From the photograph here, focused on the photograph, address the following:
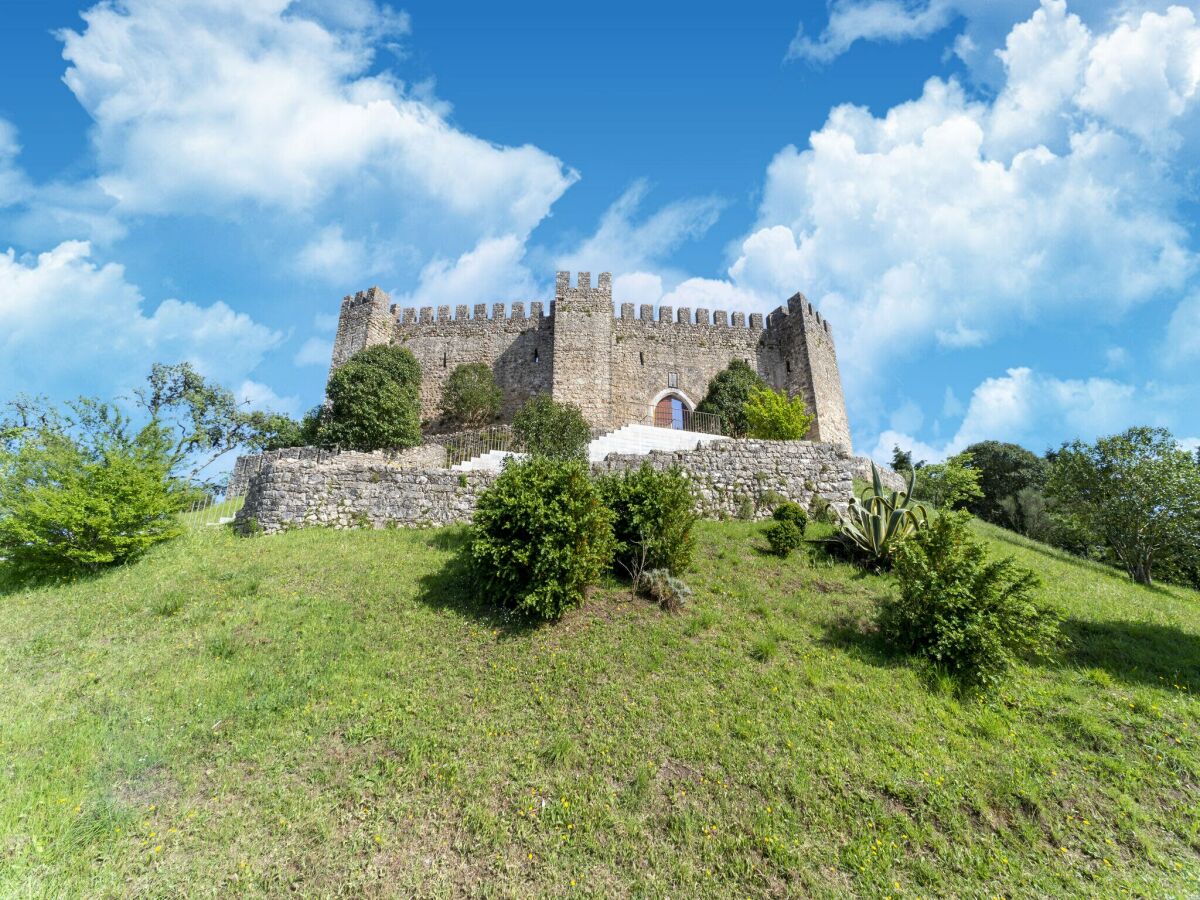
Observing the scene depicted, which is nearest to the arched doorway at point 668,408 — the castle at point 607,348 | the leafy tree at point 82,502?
the castle at point 607,348

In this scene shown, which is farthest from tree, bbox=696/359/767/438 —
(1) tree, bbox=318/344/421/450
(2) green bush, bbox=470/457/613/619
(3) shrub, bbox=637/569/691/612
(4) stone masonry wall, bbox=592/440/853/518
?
(2) green bush, bbox=470/457/613/619

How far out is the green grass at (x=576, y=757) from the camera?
176 inches

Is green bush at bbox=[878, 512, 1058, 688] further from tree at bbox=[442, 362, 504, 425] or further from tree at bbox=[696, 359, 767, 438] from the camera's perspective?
tree at bbox=[442, 362, 504, 425]

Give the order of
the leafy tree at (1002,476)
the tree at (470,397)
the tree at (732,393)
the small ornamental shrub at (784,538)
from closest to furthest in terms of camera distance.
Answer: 1. the small ornamental shrub at (784,538)
2. the tree at (732,393)
3. the tree at (470,397)
4. the leafy tree at (1002,476)

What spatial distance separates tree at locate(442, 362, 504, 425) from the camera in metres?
27.5

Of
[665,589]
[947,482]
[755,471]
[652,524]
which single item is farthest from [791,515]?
[947,482]

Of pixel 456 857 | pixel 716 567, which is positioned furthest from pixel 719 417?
pixel 456 857

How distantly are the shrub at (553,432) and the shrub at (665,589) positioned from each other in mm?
6767

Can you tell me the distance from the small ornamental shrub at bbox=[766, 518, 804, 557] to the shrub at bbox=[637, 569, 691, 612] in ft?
8.95

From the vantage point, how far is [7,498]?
34.8 ft

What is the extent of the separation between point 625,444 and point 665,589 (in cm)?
934

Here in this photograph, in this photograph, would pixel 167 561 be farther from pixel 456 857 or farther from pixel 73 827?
pixel 456 857

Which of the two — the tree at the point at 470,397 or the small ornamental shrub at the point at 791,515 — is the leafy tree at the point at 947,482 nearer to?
the small ornamental shrub at the point at 791,515

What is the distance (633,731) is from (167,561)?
425 inches
